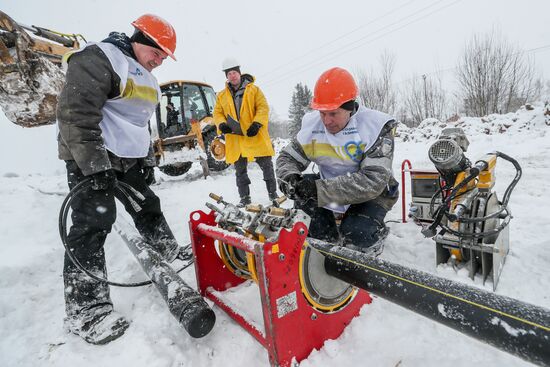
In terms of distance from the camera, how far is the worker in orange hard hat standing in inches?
72.2

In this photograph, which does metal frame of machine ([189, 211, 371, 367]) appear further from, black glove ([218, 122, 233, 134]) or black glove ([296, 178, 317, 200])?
black glove ([218, 122, 233, 134])

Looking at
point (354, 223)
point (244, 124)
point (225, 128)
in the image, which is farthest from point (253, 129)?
point (354, 223)

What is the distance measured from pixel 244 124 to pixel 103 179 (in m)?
2.37

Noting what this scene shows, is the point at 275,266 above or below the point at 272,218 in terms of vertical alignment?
below

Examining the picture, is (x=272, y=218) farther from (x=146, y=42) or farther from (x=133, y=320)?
(x=146, y=42)

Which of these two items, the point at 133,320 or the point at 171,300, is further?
the point at 133,320

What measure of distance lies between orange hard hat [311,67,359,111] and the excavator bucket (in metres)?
3.36

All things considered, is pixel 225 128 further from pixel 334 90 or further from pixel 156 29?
pixel 334 90

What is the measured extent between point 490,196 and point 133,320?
242 centimetres

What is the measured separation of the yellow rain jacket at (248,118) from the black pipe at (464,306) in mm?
2702

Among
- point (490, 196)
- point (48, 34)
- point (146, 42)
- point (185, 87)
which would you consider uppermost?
point (48, 34)

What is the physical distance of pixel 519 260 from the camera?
2.34 meters

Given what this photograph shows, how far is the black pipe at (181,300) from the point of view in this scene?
1.52 metres

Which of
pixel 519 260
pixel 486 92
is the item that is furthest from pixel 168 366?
pixel 486 92
